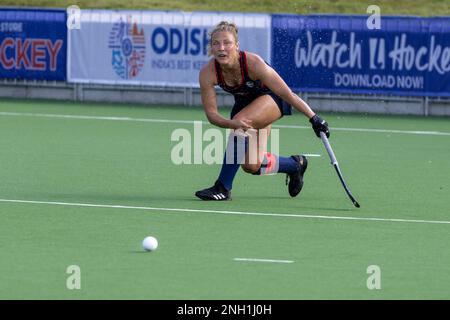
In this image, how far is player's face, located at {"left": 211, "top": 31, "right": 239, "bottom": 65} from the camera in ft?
40.9

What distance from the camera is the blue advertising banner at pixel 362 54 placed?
78.5 ft

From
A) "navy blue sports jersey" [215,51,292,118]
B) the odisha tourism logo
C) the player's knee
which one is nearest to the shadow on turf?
the player's knee

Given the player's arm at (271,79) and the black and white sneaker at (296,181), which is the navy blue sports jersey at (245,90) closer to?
the player's arm at (271,79)

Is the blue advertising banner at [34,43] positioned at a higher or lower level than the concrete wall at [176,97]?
higher

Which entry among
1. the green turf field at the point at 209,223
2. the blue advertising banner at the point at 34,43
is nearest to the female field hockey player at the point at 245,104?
the green turf field at the point at 209,223

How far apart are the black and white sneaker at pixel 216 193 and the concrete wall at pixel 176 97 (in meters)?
11.9

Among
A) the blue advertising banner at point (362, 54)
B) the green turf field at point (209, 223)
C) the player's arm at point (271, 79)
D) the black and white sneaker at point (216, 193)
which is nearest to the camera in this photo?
the green turf field at point (209, 223)

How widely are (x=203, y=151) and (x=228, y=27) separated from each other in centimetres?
559

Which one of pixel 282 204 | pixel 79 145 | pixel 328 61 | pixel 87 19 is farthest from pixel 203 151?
pixel 87 19

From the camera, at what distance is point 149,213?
12.1 meters

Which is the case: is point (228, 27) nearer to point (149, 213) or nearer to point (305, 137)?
point (149, 213)

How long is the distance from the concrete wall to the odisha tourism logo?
42cm

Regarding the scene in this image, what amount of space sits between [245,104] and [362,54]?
11370 mm

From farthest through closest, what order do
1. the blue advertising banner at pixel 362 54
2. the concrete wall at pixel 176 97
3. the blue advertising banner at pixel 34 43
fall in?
the blue advertising banner at pixel 34 43 < the concrete wall at pixel 176 97 < the blue advertising banner at pixel 362 54
